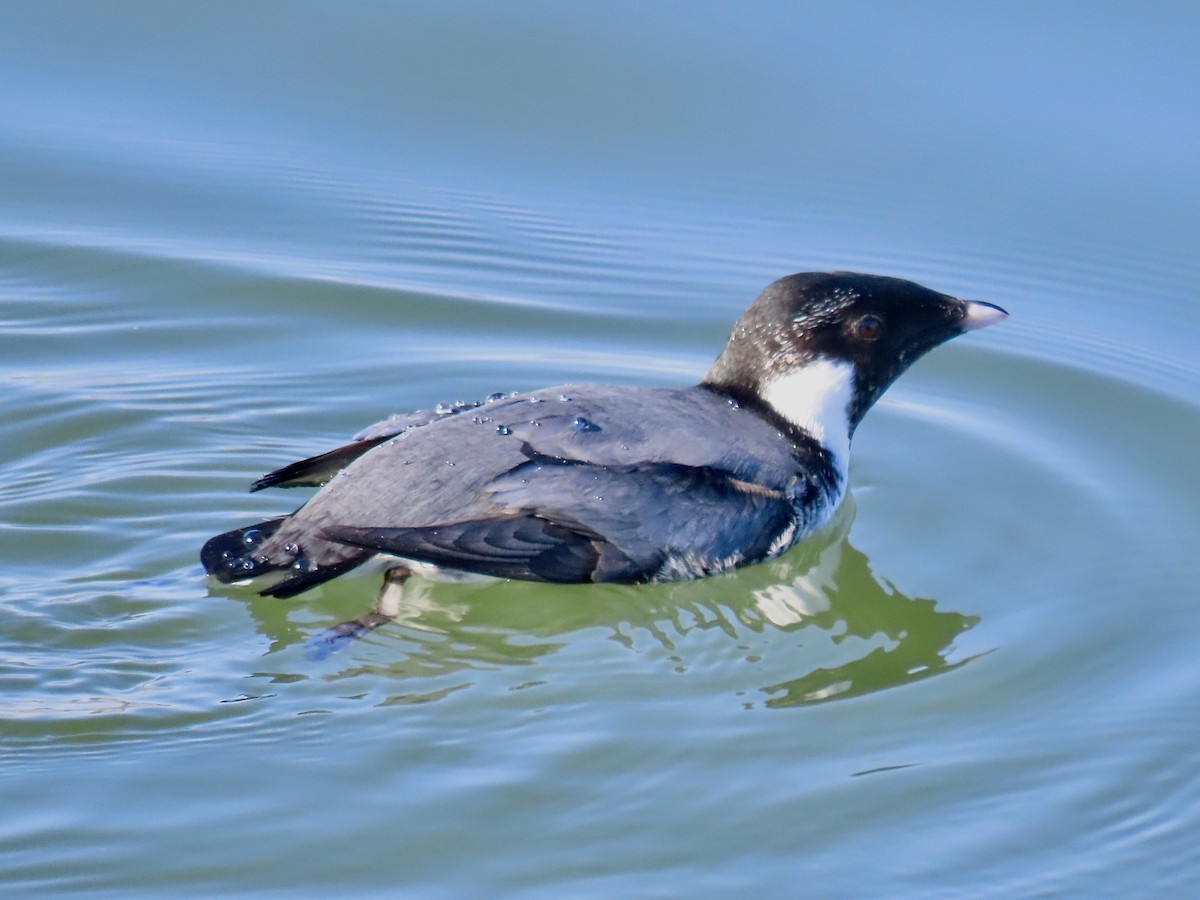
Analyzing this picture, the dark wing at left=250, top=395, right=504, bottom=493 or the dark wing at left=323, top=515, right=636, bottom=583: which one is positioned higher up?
the dark wing at left=250, top=395, right=504, bottom=493

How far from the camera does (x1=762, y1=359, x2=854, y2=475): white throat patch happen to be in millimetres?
7016

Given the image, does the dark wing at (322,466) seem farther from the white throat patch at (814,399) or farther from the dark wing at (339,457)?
the white throat patch at (814,399)

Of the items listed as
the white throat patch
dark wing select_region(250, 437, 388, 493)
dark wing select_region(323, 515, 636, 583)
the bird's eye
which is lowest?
dark wing select_region(323, 515, 636, 583)

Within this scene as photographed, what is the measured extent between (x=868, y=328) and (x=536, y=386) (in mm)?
1682

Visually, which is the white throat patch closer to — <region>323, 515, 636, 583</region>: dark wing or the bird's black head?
the bird's black head

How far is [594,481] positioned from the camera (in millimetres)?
6211

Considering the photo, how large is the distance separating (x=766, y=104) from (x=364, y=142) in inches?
86.0

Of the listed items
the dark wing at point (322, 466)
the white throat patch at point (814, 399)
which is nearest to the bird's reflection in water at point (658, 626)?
the dark wing at point (322, 466)

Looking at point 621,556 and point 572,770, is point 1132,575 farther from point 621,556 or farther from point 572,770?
point 572,770

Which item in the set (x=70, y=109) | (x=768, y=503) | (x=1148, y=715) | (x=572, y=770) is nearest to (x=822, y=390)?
(x=768, y=503)

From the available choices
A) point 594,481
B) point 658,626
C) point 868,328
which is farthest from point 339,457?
point 868,328

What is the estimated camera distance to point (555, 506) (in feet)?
20.2

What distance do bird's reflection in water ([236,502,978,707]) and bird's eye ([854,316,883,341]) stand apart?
0.97m

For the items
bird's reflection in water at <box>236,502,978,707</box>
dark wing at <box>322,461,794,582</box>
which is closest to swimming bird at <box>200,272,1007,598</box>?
dark wing at <box>322,461,794,582</box>
